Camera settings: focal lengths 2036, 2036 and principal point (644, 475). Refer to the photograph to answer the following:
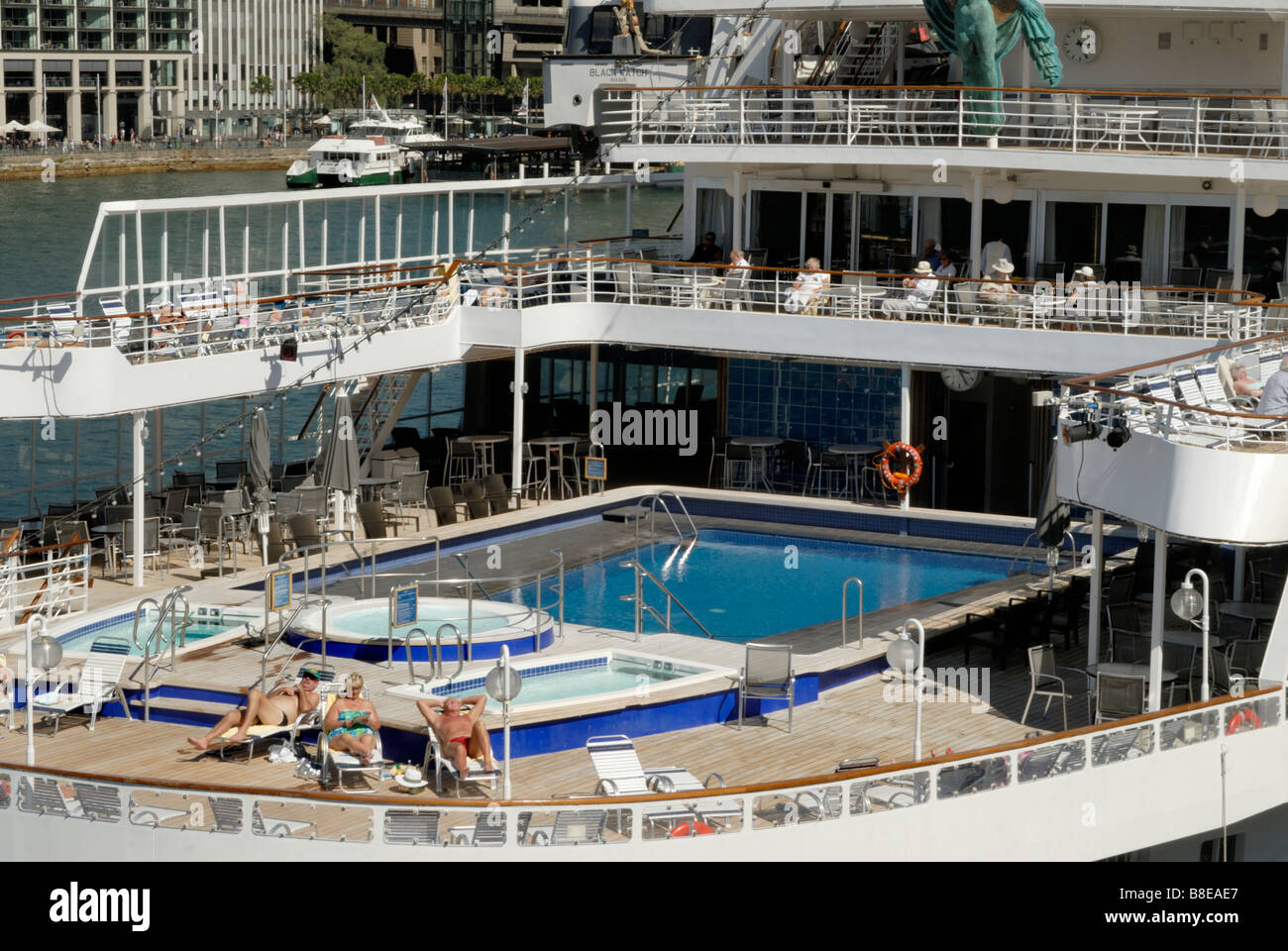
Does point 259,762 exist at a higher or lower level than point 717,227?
lower

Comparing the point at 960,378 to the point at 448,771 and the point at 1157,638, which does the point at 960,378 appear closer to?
the point at 1157,638

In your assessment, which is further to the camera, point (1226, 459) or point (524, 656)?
point (524, 656)

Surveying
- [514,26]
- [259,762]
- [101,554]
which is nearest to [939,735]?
[259,762]

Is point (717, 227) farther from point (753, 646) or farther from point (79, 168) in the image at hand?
point (79, 168)

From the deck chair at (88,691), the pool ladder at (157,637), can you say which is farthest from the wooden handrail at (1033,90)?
the deck chair at (88,691)

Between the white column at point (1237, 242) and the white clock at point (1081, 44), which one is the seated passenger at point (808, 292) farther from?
the white column at point (1237, 242)

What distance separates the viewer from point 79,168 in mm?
95250

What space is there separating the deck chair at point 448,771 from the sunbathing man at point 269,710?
1.12 metres

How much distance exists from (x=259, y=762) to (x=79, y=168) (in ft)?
279

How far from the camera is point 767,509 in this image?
24.0 m

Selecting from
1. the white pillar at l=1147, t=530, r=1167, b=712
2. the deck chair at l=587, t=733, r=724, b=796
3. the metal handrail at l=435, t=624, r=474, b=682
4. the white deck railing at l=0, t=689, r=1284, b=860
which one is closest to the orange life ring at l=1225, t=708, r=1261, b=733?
the white pillar at l=1147, t=530, r=1167, b=712

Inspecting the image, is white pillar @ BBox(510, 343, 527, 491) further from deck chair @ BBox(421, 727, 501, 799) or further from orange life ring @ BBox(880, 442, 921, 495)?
deck chair @ BBox(421, 727, 501, 799)
